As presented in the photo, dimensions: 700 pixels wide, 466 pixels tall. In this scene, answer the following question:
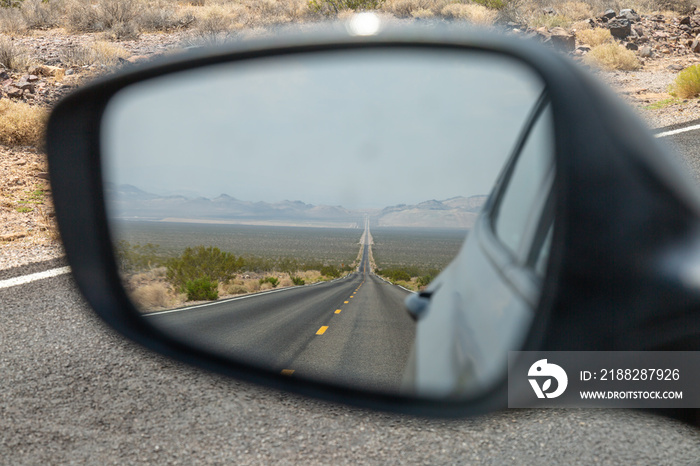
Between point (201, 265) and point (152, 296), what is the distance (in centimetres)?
29

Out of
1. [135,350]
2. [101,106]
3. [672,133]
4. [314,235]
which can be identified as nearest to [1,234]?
[135,350]

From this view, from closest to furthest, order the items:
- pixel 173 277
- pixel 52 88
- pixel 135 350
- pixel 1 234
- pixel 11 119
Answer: pixel 173 277
pixel 135 350
pixel 1 234
pixel 11 119
pixel 52 88

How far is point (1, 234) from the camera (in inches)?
278

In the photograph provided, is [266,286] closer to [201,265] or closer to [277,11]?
[201,265]

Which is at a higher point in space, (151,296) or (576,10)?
(151,296)

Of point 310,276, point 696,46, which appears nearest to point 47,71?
point 310,276

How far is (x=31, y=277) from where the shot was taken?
546 cm

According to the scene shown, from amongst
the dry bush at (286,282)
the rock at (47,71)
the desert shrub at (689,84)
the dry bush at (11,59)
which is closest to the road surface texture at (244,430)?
the dry bush at (286,282)

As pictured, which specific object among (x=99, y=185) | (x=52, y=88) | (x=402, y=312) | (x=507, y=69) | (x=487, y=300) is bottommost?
(x=52, y=88)

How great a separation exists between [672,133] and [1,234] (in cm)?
919

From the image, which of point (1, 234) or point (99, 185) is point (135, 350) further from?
point (1, 234)

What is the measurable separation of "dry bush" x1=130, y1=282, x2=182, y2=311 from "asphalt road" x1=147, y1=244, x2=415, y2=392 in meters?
0.04

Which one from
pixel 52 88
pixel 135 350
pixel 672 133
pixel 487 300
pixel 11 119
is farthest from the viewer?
pixel 52 88

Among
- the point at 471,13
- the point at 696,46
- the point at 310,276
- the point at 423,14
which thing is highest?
the point at 310,276
